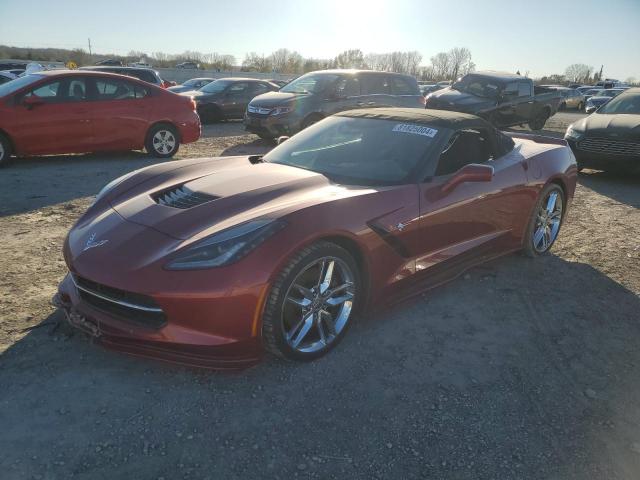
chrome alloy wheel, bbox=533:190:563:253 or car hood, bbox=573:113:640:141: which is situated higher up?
car hood, bbox=573:113:640:141

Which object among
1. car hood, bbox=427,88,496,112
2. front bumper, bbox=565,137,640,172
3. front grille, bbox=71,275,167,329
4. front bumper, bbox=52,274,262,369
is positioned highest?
car hood, bbox=427,88,496,112

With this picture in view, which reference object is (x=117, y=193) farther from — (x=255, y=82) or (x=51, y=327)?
(x=255, y=82)

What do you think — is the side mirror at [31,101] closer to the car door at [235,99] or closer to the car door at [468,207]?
the car door at [468,207]

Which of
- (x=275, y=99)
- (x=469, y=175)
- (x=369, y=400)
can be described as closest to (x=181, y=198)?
(x=369, y=400)

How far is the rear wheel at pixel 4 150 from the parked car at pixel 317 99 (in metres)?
4.78

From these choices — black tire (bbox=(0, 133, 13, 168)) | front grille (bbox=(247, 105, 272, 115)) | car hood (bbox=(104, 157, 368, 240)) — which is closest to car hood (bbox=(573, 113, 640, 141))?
front grille (bbox=(247, 105, 272, 115))

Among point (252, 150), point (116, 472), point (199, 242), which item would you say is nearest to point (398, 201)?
point (199, 242)

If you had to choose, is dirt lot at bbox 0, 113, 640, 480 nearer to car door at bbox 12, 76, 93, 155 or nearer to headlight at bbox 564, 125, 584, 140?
car door at bbox 12, 76, 93, 155

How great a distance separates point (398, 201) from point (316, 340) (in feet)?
3.46

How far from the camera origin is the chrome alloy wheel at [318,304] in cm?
287

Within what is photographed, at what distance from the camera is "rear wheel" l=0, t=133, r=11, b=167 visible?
7.53 m

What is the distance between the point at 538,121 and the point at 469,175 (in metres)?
14.2

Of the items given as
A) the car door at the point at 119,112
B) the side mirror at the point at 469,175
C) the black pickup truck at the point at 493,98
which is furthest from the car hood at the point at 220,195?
the black pickup truck at the point at 493,98

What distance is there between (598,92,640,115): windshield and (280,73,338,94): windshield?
5420 millimetres
